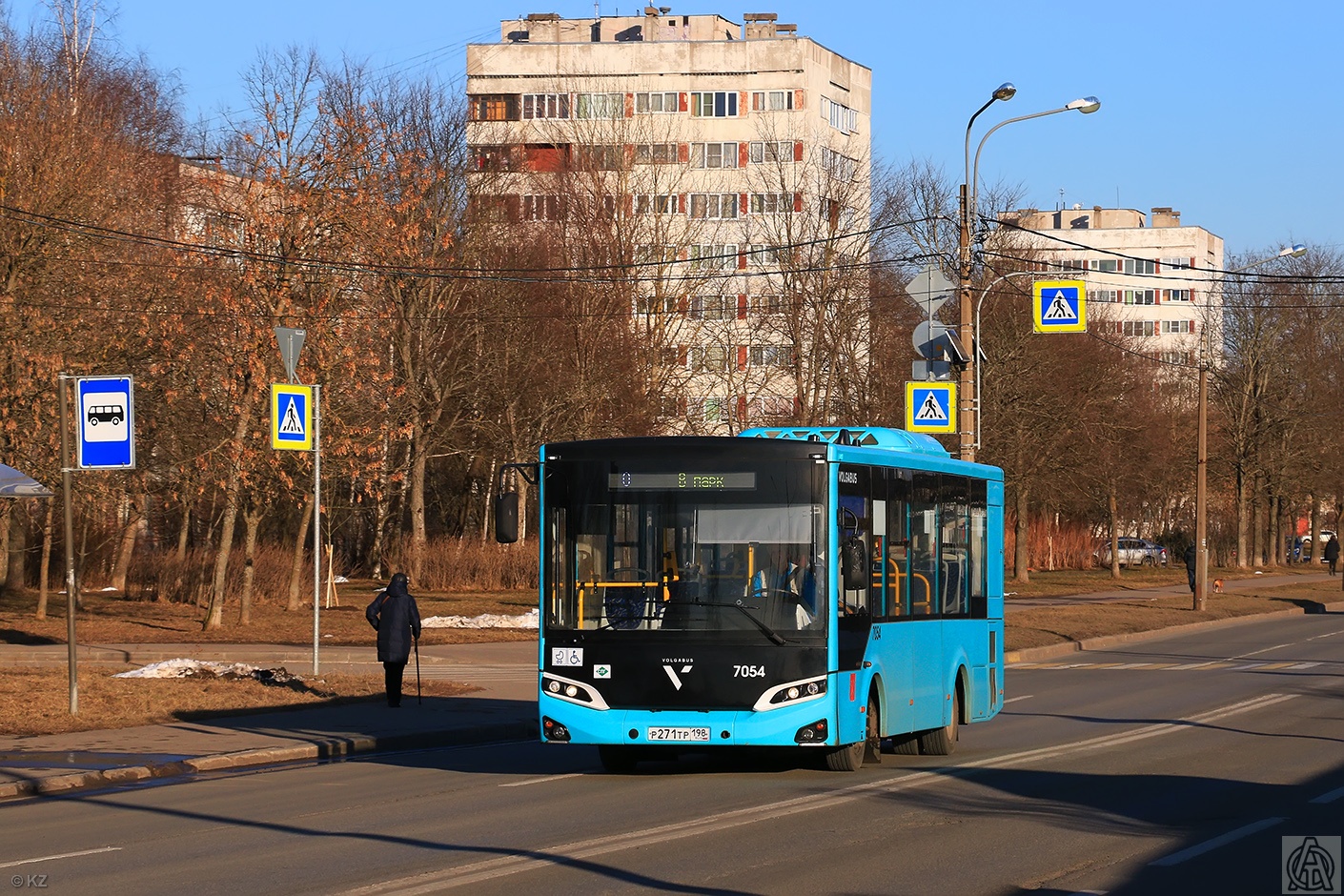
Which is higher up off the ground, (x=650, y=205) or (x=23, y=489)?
(x=650, y=205)

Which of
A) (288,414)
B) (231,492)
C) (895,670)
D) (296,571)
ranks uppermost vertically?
(288,414)

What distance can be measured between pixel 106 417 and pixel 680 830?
9.38 metres

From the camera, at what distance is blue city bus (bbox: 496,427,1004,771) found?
13.8 meters

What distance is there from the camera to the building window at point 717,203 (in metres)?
89.1

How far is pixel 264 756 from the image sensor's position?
1605cm

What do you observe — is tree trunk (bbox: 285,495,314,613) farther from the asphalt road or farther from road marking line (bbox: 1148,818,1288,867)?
road marking line (bbox: 1148,818,1288,867)

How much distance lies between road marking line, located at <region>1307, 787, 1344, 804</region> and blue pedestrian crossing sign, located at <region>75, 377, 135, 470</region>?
38.6 feet

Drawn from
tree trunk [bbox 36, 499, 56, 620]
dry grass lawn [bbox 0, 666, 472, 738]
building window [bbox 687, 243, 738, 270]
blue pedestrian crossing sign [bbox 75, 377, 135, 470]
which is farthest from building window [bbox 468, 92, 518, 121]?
blue pedestrian crossing sign [bbox 75, 377, 135, 470]

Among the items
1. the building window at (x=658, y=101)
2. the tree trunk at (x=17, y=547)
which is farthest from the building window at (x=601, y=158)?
the building window at (x=658, y=101)

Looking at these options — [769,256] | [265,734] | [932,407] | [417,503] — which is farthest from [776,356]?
[265,734]

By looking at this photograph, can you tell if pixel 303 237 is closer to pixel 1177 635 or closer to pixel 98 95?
pixel 1177 635

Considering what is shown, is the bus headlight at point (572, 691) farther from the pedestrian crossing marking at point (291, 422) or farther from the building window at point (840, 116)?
the building window at point (840, 116)

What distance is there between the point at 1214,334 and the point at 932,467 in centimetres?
6962

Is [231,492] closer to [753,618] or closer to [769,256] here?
[753,618]
